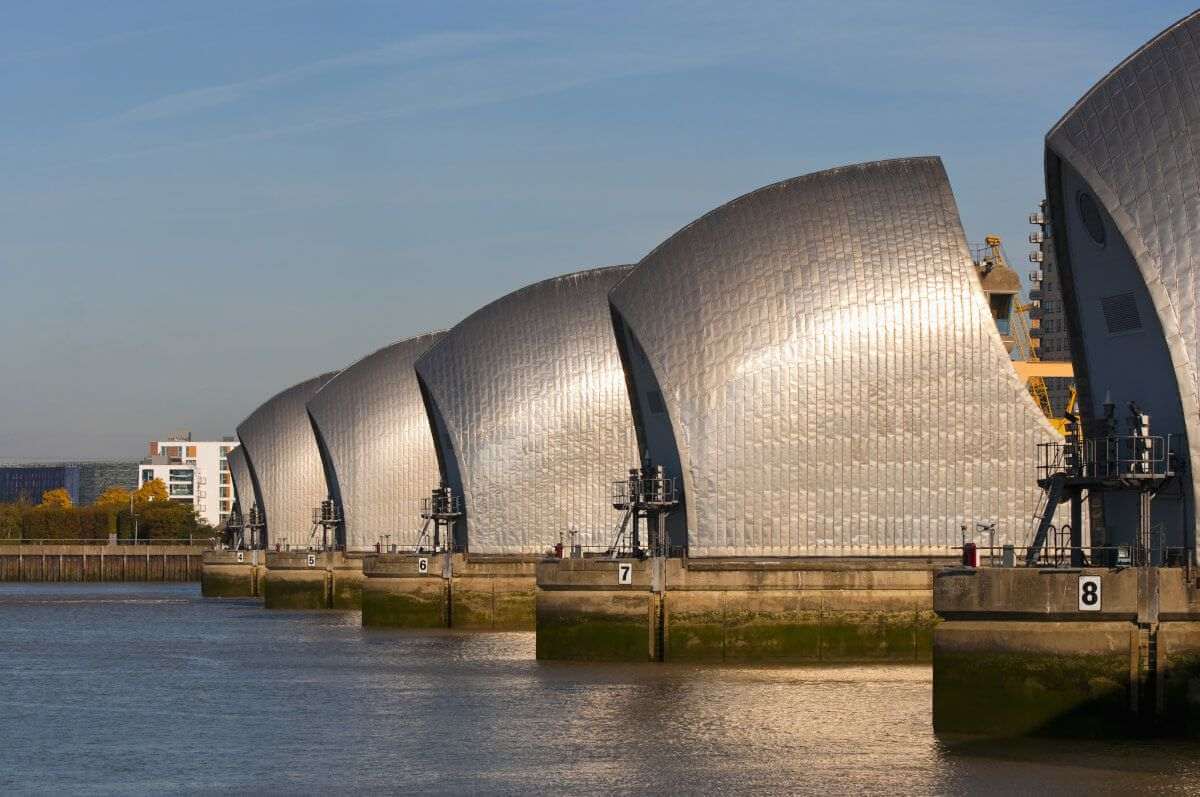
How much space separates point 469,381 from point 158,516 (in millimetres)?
120580

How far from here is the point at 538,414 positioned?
77312mm

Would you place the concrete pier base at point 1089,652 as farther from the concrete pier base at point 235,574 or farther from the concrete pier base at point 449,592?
the concrete pier base at point 235,574

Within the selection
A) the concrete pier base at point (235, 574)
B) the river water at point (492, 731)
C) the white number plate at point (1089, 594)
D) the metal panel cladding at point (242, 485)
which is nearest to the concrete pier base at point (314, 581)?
the concrete pier base at point (235, 574)

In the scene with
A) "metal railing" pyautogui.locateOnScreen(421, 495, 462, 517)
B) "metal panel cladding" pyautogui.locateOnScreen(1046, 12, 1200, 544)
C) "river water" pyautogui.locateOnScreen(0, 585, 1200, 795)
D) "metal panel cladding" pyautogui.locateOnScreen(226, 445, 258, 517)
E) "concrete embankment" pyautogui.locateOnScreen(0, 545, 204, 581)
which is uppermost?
"metal panel cladding" pyautogui.locateOnScreen(1046, 12, 1200, 544)

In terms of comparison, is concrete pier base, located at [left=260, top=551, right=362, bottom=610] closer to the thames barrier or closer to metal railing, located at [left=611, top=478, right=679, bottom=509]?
the thames barrier

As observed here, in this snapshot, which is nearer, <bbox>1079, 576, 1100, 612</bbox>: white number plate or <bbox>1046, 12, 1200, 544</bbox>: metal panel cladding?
<bbox>1079, 576, 1100, 612</bbox>: white number plate

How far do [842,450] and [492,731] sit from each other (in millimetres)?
19371

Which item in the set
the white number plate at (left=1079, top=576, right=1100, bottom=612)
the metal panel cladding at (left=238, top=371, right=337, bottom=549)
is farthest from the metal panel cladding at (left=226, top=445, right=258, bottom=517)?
the white number plate at (left=1079, top=576, right=1100, bottom=612)

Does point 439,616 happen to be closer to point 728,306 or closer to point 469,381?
point 469,381

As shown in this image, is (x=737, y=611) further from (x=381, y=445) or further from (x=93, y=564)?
(x=93, y=564)

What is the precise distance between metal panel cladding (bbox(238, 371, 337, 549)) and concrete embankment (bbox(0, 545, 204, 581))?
51.9 meters

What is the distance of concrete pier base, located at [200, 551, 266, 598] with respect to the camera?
121 meters

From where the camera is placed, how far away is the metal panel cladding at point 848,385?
5600cm

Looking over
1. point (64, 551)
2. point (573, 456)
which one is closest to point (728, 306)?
point (573, 456)
